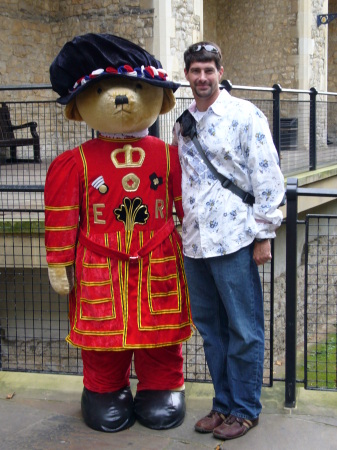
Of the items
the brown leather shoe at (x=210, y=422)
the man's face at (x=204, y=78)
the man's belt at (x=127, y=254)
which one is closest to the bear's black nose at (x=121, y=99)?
the man's face at (x=204, y=78)

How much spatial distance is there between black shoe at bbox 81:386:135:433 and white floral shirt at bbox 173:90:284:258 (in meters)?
0.85

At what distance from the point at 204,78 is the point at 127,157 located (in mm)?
507

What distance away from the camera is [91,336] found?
2986 millimetres

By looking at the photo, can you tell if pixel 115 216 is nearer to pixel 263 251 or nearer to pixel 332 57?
pixel 263 251

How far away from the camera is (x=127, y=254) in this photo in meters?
2.99

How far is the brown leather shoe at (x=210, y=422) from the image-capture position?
3035 millimetres

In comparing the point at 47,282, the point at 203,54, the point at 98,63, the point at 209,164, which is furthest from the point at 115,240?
the point at 47,282

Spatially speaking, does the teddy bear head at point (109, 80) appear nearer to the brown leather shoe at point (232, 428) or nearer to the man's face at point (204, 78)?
the man's face at point (204, 78)

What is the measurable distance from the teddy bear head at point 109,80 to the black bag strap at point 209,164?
22cm

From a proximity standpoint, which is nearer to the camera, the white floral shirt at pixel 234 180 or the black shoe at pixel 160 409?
the white floral shirt at pixel 234 180

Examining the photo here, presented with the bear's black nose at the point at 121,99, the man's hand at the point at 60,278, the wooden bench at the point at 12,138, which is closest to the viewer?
the bear's black nose at the point at 121,99

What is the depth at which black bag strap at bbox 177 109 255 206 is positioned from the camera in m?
2.82

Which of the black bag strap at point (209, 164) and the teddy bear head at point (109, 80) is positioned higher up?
the teddy bear head at point (109, 80)

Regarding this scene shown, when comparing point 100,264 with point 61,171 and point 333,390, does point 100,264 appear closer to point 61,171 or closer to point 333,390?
point 61,171
